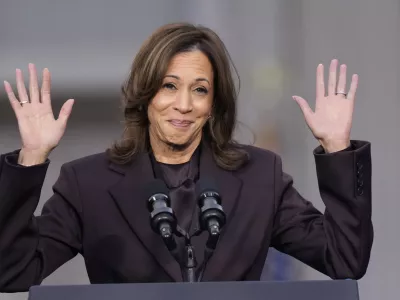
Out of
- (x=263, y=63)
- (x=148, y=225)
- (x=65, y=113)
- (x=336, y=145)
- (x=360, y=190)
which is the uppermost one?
(x=65, y=113)

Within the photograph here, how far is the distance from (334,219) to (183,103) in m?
0.50

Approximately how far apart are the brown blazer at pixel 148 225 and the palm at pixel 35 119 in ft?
0.17

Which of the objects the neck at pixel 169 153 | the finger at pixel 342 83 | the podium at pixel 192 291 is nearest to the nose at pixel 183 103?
the neck at pixel 169 153

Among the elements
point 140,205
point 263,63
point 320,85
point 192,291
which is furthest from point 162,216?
point 263,63

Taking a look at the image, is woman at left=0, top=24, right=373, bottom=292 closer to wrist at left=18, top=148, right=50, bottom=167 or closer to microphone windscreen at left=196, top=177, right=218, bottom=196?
wrist at left=18, top=148, right=50, bottom=167

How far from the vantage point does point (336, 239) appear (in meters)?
2.50

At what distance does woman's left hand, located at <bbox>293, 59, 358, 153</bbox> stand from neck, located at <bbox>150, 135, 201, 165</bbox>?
392mm

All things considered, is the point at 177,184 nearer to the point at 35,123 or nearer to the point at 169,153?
the point at 169,153

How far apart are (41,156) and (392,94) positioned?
8.56 ft

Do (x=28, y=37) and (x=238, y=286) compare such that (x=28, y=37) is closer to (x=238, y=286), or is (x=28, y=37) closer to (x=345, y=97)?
(x=345, y=97)

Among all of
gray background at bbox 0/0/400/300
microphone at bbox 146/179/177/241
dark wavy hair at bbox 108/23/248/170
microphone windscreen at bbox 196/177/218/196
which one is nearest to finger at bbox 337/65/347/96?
dark wavy hair at bbox 108/23/248/170

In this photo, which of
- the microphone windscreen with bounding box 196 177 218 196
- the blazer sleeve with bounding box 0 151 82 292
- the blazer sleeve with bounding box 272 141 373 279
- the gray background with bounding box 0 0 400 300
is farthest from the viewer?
the gray background with bounding box 0 0 400 300

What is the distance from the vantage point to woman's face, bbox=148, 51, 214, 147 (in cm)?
257

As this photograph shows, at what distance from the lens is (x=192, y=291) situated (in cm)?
184
